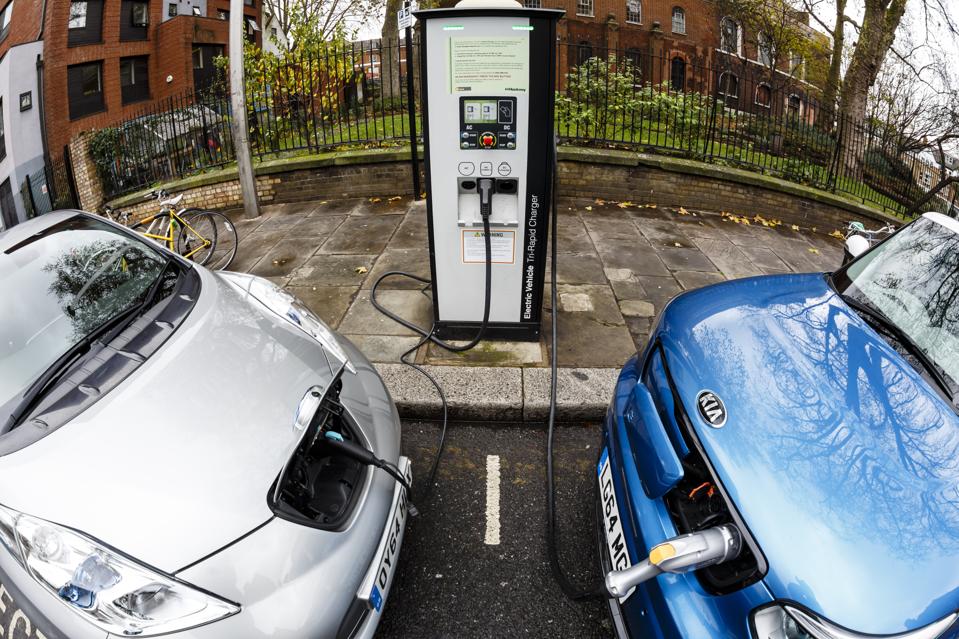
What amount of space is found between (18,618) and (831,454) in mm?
2353

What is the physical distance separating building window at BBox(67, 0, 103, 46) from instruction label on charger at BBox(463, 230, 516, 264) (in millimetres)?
4976

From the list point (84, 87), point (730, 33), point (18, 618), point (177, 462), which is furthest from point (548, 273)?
point (730, 33)

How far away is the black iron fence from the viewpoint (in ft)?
26.9

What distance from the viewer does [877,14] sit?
36.3 feet

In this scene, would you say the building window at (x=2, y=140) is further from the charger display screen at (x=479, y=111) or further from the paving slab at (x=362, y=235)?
the charger display screen at (x=479, y=111)

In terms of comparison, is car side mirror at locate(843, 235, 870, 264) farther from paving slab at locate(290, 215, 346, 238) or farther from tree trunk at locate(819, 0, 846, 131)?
tree trunk at locate(819, 0, 846, 131)

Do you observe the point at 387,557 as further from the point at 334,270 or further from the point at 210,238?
the point at 210,238

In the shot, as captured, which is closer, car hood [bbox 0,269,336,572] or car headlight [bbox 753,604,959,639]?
car headlight [bbox 753,604,959,639]

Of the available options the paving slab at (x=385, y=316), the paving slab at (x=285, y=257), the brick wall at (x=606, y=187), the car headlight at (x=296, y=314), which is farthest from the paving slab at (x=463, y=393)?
the brick wall at (x=606, y=187)

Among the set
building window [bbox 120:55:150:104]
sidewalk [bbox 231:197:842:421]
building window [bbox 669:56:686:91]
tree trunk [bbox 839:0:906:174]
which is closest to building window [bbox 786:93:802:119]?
building window [bbox 669:56:686:91]

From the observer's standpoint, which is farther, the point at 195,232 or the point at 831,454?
the point at 195,232

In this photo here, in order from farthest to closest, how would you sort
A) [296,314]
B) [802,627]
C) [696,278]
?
[696,278], [296,314], [802,627]

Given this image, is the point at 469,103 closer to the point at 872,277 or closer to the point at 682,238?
the point at 872,277

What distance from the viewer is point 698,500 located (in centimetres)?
170
